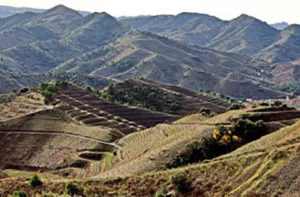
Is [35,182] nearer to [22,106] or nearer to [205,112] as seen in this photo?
[205,112]

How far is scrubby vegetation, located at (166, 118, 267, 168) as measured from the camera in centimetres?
6091

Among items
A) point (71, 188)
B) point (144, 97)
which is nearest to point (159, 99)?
point (144, 97)

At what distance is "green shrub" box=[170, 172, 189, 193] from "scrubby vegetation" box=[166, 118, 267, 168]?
43.4 feet

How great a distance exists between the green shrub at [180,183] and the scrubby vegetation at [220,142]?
13.2 metres

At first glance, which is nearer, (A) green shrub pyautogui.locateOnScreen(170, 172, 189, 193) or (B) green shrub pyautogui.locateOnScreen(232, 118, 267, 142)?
(A) green shrub pyautogui.locateOnScreen(170, 172, 189, 193)

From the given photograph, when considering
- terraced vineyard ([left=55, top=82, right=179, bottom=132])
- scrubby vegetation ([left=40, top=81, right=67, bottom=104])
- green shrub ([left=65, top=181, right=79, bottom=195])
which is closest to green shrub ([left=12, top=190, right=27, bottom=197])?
green shrub ([left=65, top=181, right=79, bottom=195])

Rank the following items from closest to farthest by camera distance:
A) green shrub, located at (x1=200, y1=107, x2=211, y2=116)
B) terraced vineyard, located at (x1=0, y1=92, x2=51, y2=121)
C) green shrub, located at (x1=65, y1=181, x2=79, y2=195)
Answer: green shrub, located at (x1=65, y1=181, x2=79, y2=195) → green shrub, located at (x1=200, y1=107, x2=211, y2=116) → terraced vineyard, located at (x1=0, y1=92, x2=51, y2=121)

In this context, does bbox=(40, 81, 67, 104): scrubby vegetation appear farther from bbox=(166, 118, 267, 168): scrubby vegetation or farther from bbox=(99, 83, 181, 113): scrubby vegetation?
bbox=(166, 118, 267, 168): scrubby vegetation

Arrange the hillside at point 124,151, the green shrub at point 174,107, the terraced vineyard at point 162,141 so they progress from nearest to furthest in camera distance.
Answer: the hillside at point 124,151 → the terraced vineyard at point 162,141 → the green shrub at point 174,107

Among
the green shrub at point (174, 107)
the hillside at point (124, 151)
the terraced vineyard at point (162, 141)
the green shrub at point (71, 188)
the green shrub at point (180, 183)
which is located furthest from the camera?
the green shrub at point (174, 107)

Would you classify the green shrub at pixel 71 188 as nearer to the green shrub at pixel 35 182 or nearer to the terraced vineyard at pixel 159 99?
the green shrub at pixel 35 182

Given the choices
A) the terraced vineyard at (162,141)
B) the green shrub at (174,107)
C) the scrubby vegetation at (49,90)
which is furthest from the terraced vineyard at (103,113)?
the green shrub at (174,107)

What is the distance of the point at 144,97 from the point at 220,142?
404 feet

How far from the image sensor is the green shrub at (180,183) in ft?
151
